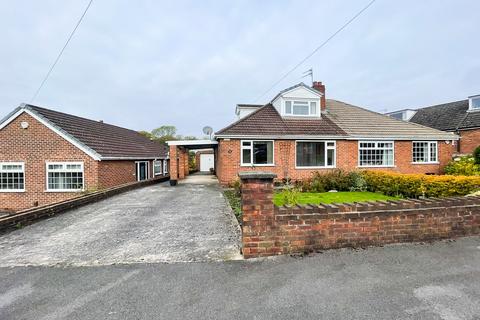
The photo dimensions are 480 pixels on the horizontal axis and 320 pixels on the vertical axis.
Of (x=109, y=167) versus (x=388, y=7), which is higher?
(x=388, y=7)

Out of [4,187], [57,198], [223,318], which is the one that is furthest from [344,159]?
[4,187]

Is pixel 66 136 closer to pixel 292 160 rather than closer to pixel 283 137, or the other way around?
pixel 283 137

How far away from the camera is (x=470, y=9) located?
853cm

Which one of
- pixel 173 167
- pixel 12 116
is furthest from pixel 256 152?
pixel 12 116

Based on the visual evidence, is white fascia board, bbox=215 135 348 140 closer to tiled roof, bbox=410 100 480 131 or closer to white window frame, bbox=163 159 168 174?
white window frame, bbox=163 159 168 174

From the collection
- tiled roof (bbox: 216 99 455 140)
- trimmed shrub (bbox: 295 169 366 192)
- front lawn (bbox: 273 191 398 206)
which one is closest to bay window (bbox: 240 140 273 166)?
tiled roof (bbox: 216 99 455 140)

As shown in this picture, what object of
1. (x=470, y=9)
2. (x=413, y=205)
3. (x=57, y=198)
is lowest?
(x=57, y=198)

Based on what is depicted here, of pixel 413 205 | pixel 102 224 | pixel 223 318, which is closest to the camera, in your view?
pixel 223 318

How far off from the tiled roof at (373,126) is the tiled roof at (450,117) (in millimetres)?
7609

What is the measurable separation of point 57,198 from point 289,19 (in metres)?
14.7

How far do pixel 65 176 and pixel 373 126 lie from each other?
18.7 metres

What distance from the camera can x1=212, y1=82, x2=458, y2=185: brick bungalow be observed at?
14406mm

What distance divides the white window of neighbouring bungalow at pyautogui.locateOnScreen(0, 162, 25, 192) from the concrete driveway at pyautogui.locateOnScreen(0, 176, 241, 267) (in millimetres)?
8487

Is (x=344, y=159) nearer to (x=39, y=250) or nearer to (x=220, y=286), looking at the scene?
(x=220, y=286)
